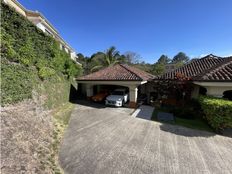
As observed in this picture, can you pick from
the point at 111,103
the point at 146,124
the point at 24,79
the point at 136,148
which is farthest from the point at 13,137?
the point at 111,103

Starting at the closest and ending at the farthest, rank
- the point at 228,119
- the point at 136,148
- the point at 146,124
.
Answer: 1. the point at 136,148
2. the point at 228,119
3. the point at 146,124

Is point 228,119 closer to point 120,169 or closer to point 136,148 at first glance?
point 136,148

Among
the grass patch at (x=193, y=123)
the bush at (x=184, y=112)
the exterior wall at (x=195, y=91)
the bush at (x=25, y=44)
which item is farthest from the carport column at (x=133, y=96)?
the bush at (x=25, y=44)

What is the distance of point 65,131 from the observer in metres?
7.80

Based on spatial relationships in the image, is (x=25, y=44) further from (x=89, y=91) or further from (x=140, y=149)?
(x=89, y=91)

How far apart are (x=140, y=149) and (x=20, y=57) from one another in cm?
886

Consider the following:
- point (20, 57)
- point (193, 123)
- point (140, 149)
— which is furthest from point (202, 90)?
point (20, 57)

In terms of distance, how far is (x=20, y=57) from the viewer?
25.7 ft

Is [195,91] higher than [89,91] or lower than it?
higher

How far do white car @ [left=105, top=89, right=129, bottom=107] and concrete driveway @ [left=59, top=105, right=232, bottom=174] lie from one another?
4434mm

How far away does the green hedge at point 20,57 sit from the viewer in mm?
6586

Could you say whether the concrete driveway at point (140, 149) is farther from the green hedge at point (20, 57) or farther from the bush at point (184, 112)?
the green hedge at point (20, 57)

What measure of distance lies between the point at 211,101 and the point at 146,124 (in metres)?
4.66

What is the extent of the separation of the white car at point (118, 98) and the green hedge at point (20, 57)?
6.28m
